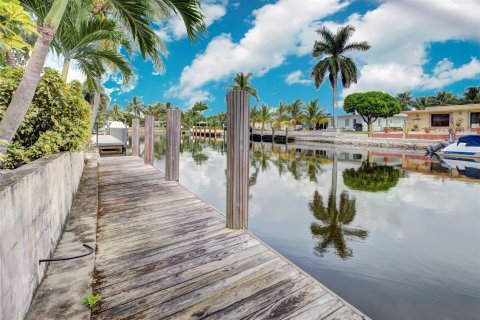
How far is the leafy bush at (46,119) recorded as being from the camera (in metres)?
3.83

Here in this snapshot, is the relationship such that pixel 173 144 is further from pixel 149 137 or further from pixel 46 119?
pixel 149 137

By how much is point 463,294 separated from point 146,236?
414cm

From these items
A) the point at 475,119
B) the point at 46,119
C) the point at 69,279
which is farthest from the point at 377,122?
the point at 69,279

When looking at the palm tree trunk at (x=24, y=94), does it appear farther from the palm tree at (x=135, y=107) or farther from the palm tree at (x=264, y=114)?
the palm tree at (x=135, y=107)

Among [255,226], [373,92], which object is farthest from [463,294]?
[373,92]

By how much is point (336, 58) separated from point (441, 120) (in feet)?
48.7

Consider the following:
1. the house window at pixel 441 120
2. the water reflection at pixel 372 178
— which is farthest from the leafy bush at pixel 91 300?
the house window at pixel 441 120

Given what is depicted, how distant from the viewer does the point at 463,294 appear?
3.46 metres

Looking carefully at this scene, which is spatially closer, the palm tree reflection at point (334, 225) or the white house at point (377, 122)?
the palm tree reflection at point (334, 225)

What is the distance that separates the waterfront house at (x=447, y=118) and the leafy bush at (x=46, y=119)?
33887 mm

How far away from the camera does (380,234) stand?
18.2 ft

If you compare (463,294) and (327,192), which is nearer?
(463,294)

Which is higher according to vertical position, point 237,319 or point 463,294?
point 237,319

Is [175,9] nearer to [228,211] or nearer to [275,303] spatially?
[228,211]
